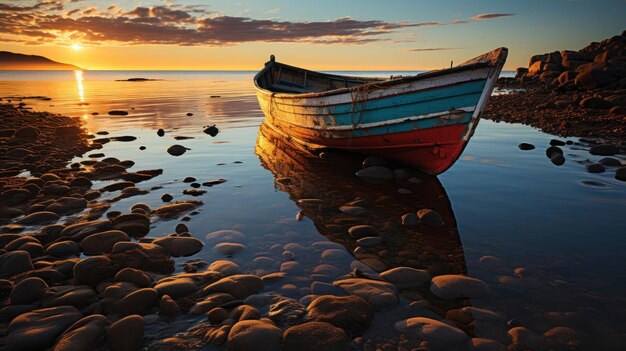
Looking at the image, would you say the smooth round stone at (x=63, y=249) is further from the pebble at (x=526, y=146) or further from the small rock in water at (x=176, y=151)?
the pebble at (x=526, y=146)

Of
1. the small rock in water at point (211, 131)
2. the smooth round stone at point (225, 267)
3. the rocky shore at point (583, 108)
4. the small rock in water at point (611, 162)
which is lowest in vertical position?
the small rock in water at point (211, 131)

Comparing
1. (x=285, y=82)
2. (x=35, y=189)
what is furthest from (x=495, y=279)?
(x=285, y=82)

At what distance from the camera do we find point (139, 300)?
3975 millimetres

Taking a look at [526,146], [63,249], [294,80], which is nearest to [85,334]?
[63,249]

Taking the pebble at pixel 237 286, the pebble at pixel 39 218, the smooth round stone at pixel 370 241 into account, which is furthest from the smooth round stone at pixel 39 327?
the smooth round stone at pixel 370 241

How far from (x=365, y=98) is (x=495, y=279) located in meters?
5.83

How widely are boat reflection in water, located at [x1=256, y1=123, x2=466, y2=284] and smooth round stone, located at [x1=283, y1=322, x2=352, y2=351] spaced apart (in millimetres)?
1623

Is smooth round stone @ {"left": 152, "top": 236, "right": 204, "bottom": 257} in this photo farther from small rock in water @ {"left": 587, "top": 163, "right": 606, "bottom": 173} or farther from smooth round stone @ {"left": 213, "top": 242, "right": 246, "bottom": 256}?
small rock in water @ {"left": 587, "top": 163, "right": 606, "bottom": 173}

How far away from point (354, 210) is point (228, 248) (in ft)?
8.77

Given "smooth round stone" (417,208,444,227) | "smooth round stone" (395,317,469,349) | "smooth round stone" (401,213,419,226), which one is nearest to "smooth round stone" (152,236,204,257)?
"smooth round stone" (395,317,469,349)

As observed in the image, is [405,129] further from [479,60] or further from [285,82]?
[285,82]

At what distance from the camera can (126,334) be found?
3.43 meters

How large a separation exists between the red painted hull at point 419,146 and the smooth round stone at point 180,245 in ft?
18.7

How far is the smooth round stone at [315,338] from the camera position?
3.34 meters
